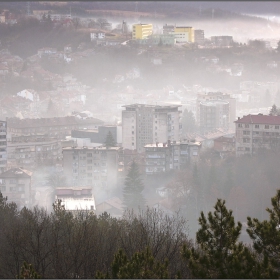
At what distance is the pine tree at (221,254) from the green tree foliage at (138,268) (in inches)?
4.7

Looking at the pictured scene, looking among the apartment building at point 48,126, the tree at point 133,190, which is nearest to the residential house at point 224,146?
the tree at point 133,190

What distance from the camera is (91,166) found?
47.8 feet

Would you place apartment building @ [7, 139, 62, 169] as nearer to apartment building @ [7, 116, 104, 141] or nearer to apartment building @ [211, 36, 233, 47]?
apartment building @ [7, 116, 104, 141]

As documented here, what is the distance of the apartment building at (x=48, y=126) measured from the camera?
19.2 m

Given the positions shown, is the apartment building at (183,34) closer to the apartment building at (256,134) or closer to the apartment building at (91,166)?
the apartment building at (91,166)

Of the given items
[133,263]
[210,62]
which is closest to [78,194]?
[133,263]

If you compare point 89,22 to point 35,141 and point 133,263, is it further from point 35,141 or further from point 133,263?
point 133,263

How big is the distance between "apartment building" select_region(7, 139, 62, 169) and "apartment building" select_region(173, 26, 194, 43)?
49.7 ft

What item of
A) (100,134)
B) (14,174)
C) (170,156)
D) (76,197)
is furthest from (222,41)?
(76,197)

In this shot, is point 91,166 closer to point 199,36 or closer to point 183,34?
point 183,34

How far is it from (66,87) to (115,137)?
11.0m

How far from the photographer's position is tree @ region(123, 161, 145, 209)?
12234 mm

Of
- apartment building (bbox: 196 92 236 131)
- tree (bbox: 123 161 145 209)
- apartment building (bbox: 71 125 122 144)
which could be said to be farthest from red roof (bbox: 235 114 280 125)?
apartment building (bbox: 196 92 236 131)

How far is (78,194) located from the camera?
12.5m
